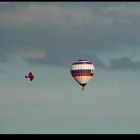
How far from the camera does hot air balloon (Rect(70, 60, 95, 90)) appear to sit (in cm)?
13788

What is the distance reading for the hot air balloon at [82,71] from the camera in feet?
452

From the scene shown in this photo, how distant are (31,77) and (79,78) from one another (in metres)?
18.4

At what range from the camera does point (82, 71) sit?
13750 centimetres

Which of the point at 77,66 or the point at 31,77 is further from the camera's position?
the point at 31,77

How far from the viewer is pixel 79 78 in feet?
458
